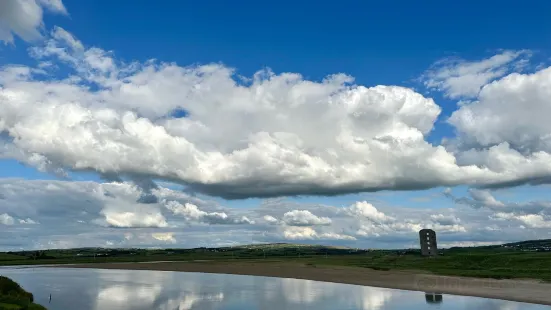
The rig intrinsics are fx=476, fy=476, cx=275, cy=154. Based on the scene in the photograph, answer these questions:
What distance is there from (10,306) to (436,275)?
87369mm

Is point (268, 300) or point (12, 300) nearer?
point (12, 300)

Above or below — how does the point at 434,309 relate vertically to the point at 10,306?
below

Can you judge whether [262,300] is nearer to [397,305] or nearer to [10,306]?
[397,305]

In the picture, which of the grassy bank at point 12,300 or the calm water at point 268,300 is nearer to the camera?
the grassy bank at point 12,300

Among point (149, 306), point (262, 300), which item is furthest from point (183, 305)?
point (262, 300)

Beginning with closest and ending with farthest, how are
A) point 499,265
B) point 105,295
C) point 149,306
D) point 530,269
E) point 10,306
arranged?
point 10,306 < point 149,306 < point 105,295 < point 530,269 < point 499,265

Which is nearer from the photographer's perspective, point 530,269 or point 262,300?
point 262,300

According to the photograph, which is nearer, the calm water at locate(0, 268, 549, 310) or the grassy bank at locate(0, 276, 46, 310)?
the grassy bank at locate(0, 276, 46, 310)

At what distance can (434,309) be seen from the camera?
56438mm

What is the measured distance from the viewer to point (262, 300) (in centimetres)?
6738

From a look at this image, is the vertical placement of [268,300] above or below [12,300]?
below

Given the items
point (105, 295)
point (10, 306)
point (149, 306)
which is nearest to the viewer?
point (10, 306)

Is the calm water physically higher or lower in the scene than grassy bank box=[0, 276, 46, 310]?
lower

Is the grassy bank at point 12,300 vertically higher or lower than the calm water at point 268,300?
higher
